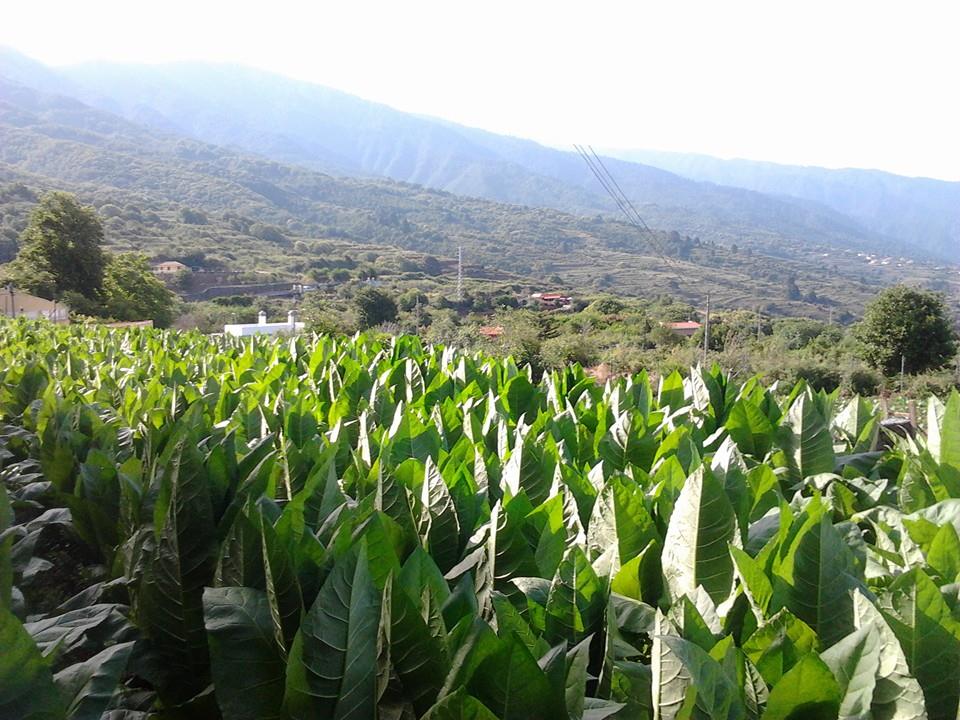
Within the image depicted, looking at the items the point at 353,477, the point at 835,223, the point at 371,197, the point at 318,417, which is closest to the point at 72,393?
the point at 318,417

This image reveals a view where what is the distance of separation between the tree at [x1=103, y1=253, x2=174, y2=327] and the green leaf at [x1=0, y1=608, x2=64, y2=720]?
3831cm

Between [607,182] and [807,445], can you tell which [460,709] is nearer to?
[807,445]

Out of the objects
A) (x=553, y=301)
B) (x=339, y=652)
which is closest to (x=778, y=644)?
(x=339, y=652)

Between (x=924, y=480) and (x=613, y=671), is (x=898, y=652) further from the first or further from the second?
(x=924, y=480)

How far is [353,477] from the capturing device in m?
1.84

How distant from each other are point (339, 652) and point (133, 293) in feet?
137

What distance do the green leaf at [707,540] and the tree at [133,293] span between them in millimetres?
38304

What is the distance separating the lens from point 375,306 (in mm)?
41438

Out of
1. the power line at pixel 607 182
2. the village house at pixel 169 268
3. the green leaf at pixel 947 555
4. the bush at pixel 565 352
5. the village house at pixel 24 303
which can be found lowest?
the village house at pixel 169 268

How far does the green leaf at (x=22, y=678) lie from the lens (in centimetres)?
84

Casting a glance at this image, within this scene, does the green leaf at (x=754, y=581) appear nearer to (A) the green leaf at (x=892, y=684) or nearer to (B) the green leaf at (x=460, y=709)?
(A) the green leaf at (x=892, y=684)

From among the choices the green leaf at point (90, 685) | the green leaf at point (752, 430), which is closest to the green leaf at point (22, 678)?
the green leaf at point (90, 685)

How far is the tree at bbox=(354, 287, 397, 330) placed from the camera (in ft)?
132

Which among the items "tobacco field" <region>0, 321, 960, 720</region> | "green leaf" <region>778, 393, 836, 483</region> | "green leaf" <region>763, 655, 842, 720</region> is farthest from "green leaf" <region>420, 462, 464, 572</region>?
"green leaf" <region>778, 393, 836, 483</region>
